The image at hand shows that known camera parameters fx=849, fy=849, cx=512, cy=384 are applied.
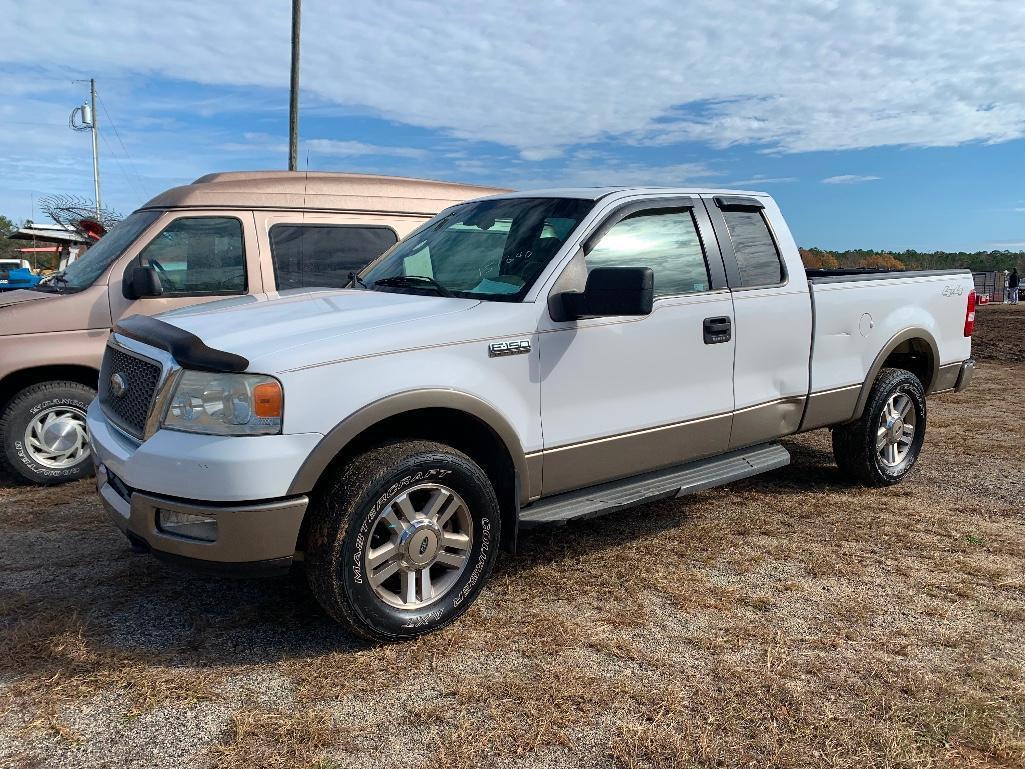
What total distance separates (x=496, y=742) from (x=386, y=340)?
154 centimetres

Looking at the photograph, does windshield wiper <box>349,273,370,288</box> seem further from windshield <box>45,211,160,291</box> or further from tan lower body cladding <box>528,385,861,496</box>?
windshield <box>45,211,160,291</box>

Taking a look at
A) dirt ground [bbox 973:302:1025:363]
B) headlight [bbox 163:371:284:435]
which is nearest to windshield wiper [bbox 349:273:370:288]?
headlight [bbox 163:371:284:435]

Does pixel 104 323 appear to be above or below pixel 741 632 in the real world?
above

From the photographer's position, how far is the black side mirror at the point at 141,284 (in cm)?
575

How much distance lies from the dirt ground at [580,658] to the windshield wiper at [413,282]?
1.47 meters

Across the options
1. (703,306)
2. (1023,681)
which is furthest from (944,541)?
(703,306)

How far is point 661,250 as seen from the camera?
14.4 feet

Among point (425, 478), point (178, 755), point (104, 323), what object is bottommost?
point (178, 755)

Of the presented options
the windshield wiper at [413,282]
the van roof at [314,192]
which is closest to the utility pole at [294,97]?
the van roof at [314,192]

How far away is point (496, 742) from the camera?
2.81 metres

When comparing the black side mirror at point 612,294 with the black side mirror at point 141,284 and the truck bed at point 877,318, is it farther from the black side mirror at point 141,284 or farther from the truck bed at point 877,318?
the black side mirror at point 141,284

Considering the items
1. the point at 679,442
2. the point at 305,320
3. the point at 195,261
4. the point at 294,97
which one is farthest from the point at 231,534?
the point at 294,97

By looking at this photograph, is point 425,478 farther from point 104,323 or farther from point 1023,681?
point 104,323

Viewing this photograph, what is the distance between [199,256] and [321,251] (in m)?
0.93
